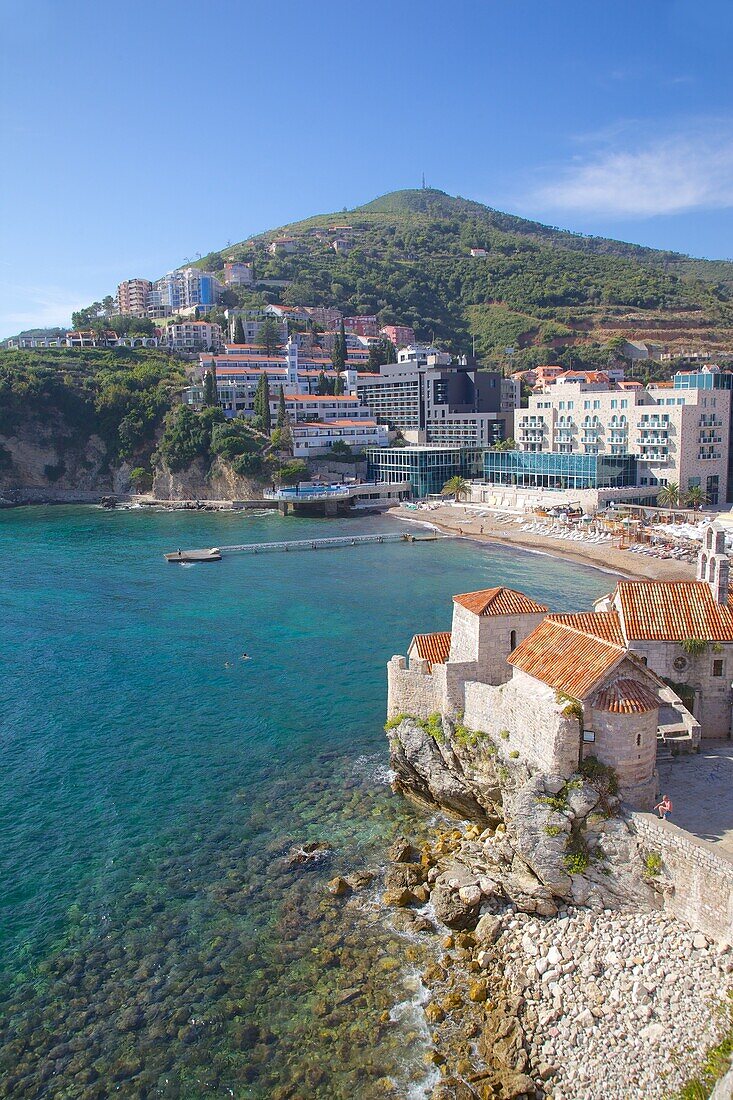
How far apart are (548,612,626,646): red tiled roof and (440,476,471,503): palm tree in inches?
2437

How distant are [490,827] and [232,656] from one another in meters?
18.6

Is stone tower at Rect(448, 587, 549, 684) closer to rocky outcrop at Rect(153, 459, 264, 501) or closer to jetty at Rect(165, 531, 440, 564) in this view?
jetty at Rect(165, 531, 440, 564)

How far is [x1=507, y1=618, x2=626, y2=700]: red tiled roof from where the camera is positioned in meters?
17.2

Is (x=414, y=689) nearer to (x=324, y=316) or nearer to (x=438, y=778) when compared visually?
Result: (x=438, y=778)

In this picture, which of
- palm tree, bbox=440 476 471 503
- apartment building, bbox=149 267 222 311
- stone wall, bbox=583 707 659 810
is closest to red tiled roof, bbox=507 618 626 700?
stone wall, bbox=583 707 659 810

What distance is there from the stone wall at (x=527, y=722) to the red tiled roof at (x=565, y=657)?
0.31 metres

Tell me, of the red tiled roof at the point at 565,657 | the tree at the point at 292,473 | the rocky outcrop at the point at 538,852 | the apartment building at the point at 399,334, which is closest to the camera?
the rocky outcrop at the point at 538,852

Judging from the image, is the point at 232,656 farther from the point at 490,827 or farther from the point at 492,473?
the point at 492,473

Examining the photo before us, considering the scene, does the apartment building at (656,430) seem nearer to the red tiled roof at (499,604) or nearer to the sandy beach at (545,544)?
the sandy beach at (545,544)

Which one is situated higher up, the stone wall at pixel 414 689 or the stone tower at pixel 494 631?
the stone tower at pixel 494 631

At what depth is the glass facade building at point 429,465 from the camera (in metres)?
88.8

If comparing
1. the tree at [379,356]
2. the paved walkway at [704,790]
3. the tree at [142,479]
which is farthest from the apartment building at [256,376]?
the paved walkway at [704,790]

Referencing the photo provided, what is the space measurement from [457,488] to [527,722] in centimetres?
6750

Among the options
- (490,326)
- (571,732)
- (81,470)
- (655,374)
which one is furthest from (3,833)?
(490,326)
